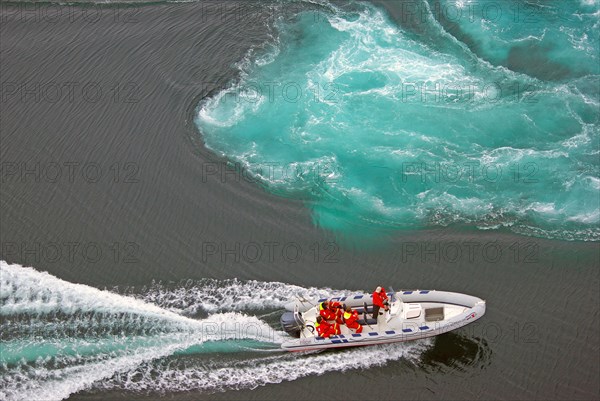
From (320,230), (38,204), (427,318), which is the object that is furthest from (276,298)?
(38,204)

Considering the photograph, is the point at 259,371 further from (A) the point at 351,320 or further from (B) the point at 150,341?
(B) the point at 150,341

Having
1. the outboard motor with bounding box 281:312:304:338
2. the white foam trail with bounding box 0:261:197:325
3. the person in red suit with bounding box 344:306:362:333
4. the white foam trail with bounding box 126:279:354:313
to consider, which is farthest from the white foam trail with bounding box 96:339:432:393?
the white foam trail with bounding box 126:279:354:313

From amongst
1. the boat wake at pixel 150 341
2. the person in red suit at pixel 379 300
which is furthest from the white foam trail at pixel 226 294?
the person in red suit at pixel 379 300

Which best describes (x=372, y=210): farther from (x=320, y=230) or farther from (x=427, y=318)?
(x=427, y=318)

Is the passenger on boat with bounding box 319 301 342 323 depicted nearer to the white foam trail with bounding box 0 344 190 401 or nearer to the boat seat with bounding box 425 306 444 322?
the boat seat with bounding box 425 306 444 322

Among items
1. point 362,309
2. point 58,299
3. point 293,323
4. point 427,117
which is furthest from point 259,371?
point 427,117
